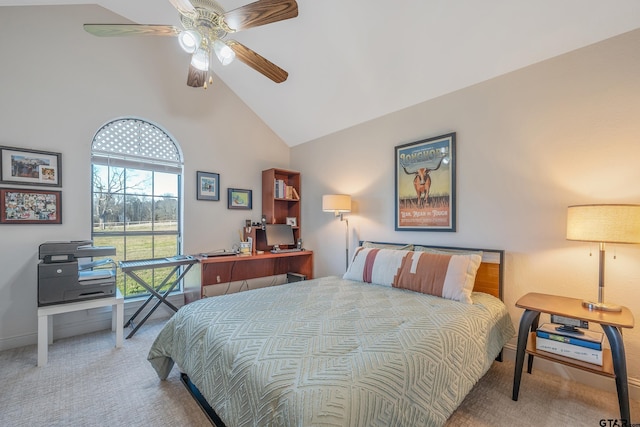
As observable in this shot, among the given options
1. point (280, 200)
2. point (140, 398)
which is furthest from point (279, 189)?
point (140, 398)

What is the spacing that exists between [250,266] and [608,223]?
3656mm

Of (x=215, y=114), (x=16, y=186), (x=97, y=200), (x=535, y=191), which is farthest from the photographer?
(x=215, y=114)

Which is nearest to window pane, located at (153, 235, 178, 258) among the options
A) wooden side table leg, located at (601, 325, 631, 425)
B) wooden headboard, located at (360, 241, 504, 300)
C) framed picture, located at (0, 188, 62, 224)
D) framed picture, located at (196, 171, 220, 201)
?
framed picture, located at (196, 171, 220, 201)

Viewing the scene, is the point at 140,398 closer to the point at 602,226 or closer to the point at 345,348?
the point at 345,348

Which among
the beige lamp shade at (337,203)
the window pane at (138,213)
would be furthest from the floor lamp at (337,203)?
the window pane at (138,213)

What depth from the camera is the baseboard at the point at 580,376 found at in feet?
5.85

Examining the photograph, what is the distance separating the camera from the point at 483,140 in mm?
2400

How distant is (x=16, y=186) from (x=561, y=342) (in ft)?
14.9

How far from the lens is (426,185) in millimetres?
2770

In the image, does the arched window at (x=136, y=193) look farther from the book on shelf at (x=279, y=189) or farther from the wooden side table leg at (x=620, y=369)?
the wooden side table leg at (x=620, y=369)

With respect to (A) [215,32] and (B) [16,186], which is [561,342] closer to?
(A) [215,32]

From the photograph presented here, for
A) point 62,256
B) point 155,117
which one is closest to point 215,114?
point 155,117

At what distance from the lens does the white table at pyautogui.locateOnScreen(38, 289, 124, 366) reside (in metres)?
2.16

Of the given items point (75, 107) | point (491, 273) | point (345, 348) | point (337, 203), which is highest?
point (75, 107)
